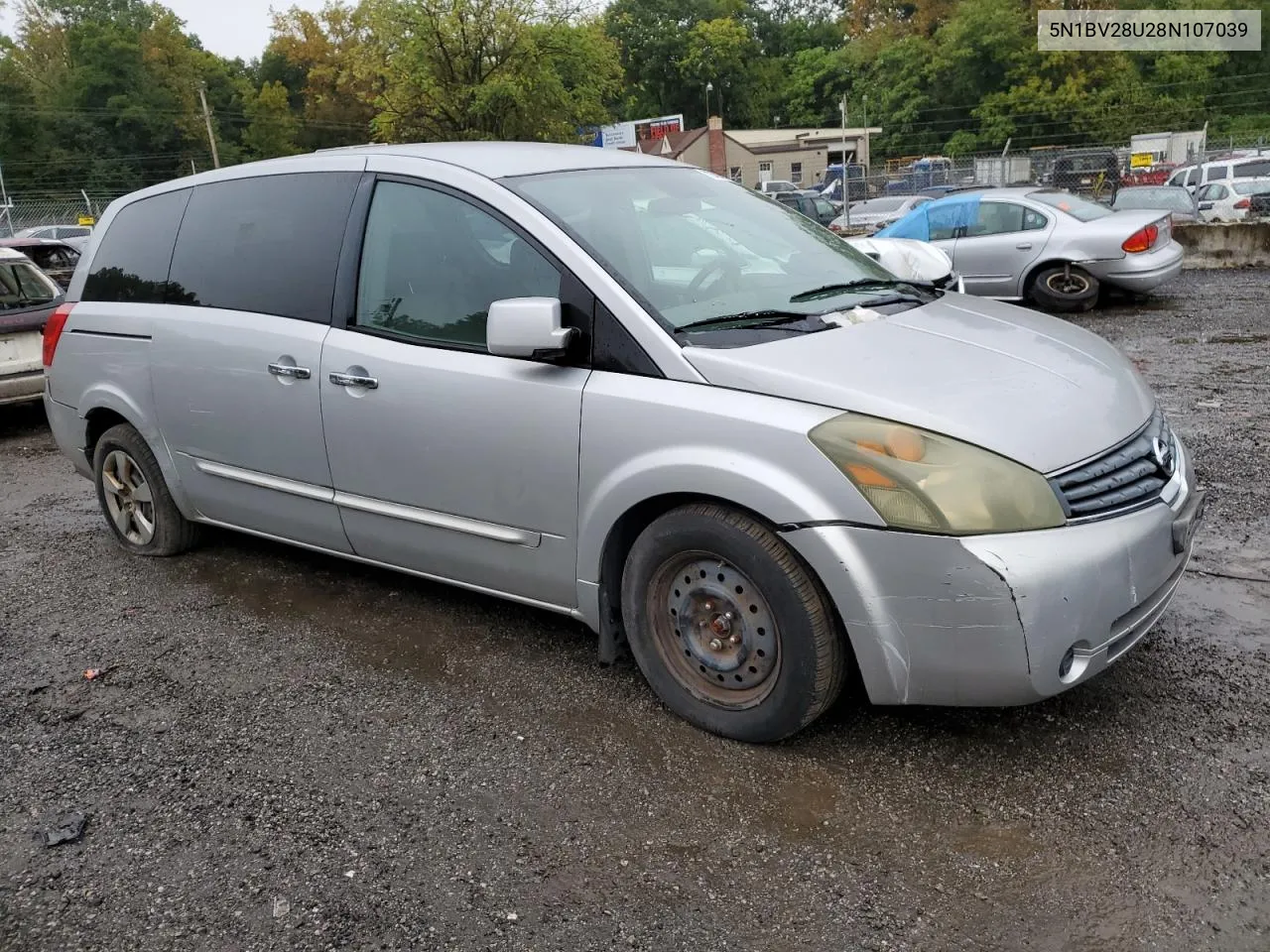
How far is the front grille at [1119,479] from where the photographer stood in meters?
2.78

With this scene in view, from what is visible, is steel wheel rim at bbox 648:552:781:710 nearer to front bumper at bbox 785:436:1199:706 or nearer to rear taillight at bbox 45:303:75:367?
front bumper at bbox 785:436:1199:706

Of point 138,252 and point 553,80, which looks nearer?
point 138,252

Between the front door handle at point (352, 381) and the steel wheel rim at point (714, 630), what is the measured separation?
4.30 ft

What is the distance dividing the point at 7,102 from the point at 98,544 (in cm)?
7508

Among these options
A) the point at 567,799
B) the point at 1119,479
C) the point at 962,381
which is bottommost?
the point at 567,799

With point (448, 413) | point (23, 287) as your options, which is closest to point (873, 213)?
point (23, 287)

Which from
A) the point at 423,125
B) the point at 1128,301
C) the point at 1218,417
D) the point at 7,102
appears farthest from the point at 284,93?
the point at 1218,417

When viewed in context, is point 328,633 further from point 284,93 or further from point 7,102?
point 284,93

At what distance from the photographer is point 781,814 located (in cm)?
284

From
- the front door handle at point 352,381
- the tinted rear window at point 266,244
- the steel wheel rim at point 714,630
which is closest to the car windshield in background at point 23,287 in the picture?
the tinted rear window at point 266,244

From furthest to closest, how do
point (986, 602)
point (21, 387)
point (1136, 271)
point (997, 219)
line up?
point (997, 219), point (1136, 271), point (21, 387), point (986, 602)

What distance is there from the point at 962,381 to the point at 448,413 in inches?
65.6

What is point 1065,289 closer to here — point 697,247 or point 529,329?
point 697,247

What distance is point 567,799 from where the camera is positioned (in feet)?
9.77
